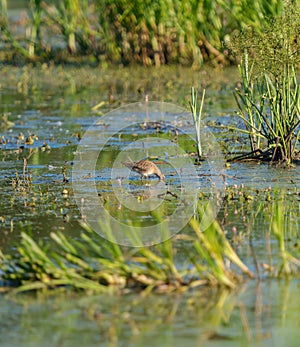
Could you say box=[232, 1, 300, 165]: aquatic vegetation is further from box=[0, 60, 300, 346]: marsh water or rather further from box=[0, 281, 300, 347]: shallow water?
box=[0, 281, 300, 347]: shallow water

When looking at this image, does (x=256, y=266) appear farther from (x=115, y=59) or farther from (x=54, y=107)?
(x=115, y=59)

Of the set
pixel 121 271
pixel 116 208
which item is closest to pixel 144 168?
pixel 116 208

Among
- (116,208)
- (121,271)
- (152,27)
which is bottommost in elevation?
(121,271)

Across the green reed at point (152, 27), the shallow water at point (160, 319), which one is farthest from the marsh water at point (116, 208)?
the green reed at point (152, 27)

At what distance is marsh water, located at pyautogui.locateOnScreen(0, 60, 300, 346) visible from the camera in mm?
3945

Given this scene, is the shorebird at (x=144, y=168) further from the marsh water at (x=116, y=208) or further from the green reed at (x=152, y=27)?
the green reed at (x=152, y=27)

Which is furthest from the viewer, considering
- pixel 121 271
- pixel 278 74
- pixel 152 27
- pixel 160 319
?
pixel 152 27

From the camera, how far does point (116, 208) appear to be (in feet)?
19.9

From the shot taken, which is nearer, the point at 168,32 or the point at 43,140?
the point at 43,140

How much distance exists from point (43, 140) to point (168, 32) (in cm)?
435

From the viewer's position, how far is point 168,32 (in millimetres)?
12711

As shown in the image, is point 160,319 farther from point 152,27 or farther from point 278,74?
point 152,27

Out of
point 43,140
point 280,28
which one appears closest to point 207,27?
point 43,140

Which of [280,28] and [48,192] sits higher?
[280,28]
